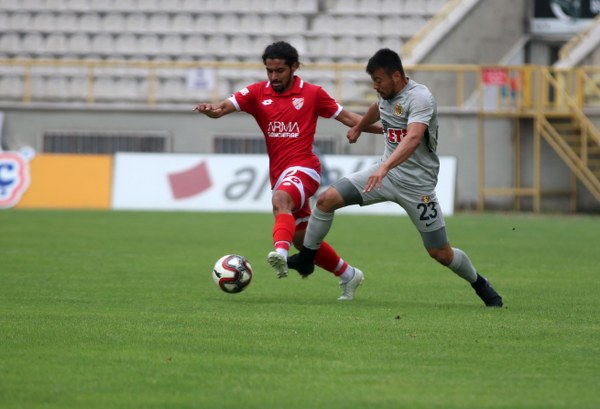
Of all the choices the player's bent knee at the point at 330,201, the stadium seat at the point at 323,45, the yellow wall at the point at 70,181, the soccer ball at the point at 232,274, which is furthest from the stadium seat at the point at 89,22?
the player's bent knee at the point at 330,201

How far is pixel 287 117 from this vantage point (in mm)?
11133

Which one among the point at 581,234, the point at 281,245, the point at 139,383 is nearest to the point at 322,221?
the point at 281,245

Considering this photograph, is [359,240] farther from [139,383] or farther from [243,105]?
[139,383]

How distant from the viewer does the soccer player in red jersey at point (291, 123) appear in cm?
1092

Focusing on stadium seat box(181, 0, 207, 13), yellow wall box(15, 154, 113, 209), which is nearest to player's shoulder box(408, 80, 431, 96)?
yellow wall box(15, 154, 113, 209)

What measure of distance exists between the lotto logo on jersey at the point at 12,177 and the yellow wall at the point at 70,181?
0.16m

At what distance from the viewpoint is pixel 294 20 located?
3334 centimetres

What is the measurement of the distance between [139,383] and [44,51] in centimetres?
2833

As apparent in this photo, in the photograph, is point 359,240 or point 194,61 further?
point 194,61

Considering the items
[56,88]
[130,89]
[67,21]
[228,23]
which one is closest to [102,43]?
[67,21]

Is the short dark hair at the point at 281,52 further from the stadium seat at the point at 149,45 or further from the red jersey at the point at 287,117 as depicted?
the stadium seat at the point at 149,45

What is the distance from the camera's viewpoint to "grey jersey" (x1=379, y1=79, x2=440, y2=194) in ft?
33.6

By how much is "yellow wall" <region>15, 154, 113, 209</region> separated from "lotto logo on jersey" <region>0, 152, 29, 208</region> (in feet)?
0.51

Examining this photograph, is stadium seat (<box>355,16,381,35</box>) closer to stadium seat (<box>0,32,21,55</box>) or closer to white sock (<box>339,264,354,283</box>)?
stadium seat (<box>0,32,21,55</box>)
